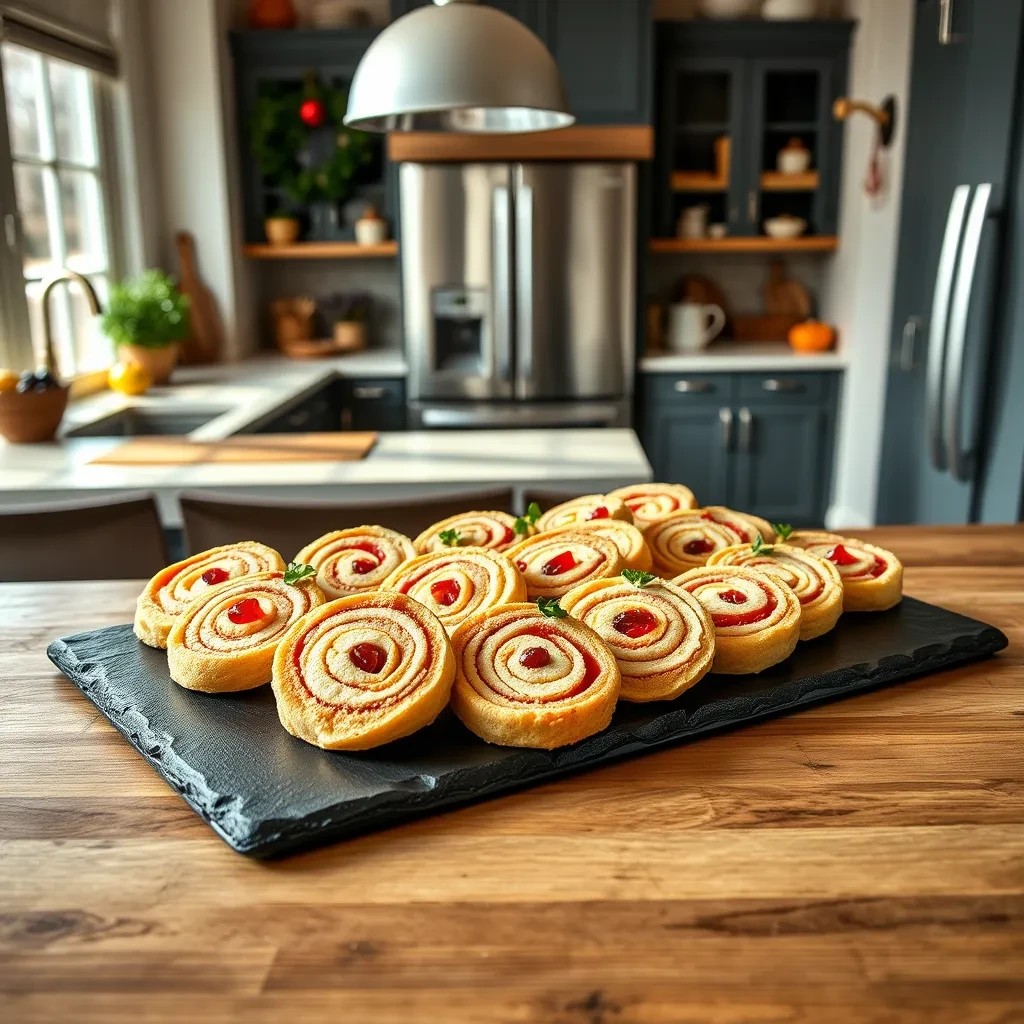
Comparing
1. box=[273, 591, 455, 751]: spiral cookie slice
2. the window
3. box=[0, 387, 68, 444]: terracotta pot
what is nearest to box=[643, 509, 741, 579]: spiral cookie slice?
box=[273, 591, 455, 751]: spiral cookie slice

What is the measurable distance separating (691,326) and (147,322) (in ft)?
7.94

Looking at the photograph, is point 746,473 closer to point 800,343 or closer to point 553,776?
point 800,343

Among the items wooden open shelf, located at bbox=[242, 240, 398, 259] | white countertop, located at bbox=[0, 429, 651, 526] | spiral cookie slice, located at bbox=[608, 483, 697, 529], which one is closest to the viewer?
spiral cookie slice, located at bbox=[608, 483, 697, 529]

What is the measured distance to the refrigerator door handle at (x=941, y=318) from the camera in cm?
269

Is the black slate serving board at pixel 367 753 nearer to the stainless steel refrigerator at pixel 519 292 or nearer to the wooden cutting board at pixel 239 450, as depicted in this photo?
the wooden cutting board at pixel 239 450

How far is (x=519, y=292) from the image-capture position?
443 centimetres

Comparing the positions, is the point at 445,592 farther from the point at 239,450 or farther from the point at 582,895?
the point at 239,450

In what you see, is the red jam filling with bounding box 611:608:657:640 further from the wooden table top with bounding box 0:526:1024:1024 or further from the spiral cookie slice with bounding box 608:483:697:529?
the spiral cookie slice with bounding box 608:483:697:529

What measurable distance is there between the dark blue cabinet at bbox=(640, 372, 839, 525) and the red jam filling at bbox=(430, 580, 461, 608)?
3.69 metres

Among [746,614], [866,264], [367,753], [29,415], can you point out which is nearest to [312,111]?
[29,415]

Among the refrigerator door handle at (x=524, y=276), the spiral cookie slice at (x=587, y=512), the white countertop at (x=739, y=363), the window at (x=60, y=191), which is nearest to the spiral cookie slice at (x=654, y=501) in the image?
the spiral cookie slice at (x=587, y=512)

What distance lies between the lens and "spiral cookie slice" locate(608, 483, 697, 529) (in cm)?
136

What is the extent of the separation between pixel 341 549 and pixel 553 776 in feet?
1.45

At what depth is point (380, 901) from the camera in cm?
71
